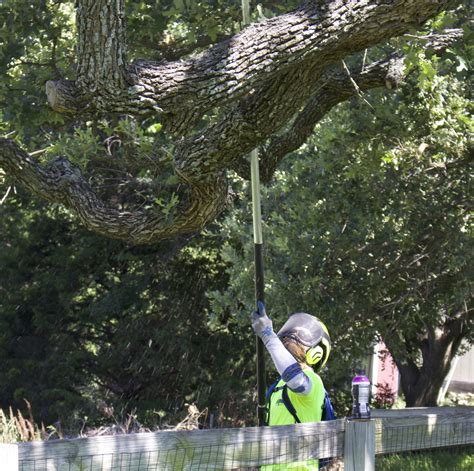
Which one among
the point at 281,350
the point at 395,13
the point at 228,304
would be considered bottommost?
the point at 281,350

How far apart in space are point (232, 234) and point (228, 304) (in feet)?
6.24

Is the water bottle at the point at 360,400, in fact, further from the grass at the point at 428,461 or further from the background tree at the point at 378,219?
the grass at the point at 428,461

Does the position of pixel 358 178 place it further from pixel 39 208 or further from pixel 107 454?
pixel 39 208

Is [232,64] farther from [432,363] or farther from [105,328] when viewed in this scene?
[105,328]

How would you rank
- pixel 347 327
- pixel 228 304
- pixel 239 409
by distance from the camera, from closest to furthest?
pixel 347 327 → pixel 228 304 → pixel 239 409

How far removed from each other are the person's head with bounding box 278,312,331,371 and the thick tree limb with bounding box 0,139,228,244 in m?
1.57

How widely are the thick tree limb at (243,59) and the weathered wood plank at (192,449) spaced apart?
1.82 m

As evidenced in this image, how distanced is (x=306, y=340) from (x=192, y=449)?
143 centimetres

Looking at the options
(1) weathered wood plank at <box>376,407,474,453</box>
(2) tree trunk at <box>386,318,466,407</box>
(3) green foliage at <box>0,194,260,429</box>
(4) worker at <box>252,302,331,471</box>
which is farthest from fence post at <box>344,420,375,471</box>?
(3) green foliage at <box>0,194,260,429</box>

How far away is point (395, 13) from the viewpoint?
5113 mm

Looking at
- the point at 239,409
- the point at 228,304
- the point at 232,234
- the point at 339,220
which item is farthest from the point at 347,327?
the point at 239,409

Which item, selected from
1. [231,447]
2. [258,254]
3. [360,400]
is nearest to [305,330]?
[360,400]

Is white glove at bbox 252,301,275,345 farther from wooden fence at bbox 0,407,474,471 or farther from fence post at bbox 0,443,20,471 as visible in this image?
fence post at bbox 0,443,20,471

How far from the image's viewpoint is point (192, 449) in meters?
3.74
